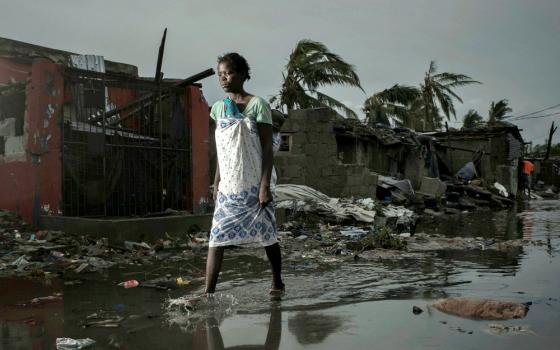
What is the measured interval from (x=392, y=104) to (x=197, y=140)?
2243 centimetres

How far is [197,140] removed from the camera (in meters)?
8.91

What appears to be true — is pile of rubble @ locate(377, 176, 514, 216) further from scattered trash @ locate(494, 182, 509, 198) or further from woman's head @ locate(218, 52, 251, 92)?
woman's head @ locate(218, 52, 251, 92)

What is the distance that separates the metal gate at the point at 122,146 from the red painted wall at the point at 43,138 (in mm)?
124

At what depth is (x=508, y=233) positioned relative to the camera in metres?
9.13

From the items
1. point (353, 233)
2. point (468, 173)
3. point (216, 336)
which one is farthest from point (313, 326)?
point (468, 173)

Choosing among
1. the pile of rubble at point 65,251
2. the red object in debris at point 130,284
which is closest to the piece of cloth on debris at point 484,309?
the red object in debris at point 130,284

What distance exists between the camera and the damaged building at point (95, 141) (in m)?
7.28

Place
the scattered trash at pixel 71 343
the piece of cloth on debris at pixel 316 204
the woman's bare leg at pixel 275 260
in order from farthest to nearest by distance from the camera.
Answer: the piece of cloth on debris at pixel 316 204, the woman's bare leg at pixel 275 260, the scattered trash at pixel 71 343

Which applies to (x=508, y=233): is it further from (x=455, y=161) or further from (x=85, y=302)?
(x=455, y=161)

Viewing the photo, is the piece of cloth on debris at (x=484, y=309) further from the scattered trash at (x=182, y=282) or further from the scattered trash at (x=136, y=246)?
the scattered trash at (x=136, y=246)

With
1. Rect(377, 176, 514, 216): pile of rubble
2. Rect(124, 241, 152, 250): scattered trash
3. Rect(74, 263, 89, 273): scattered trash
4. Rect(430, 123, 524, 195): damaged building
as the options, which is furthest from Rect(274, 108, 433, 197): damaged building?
Rect(430, 123, 524, 195): damaged building

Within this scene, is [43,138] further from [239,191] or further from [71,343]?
[71,343]

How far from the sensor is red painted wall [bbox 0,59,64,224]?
7.24 meters

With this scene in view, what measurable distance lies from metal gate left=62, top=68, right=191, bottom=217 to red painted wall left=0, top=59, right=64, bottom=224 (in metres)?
0.12
